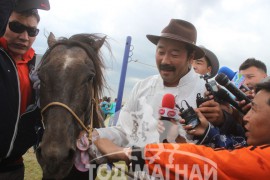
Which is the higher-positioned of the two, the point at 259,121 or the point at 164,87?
the point at 259,121

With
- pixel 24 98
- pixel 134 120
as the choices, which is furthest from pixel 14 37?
pixel 134 120

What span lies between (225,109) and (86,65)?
5.17ft

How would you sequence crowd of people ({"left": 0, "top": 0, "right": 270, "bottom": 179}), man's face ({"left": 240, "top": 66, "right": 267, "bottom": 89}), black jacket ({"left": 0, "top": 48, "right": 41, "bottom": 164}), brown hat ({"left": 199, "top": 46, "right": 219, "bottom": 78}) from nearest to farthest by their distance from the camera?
1. crowd of people ({"left": 0, "top": 0, "right": 270, "bottom": 179})
2. black jacket ({"left": 0, "top": 48, "right": 41, "bottom": 164})
3. man's face ({"left": 240, "top": 66, "right": 267, "bottom": 89})
4. brown hat ({"left": 199, "top": 46, "right": 219, "bottom": 78})

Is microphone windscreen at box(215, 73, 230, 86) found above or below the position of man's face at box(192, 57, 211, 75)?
above

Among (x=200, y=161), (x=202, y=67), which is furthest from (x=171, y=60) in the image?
(x=202, y=67)

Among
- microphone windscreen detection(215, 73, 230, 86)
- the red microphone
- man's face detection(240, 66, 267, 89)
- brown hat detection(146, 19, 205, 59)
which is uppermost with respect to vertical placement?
brown hat detection(146, 19, 205, 59)

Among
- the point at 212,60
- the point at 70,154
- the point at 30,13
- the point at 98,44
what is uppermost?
the point at 30,13

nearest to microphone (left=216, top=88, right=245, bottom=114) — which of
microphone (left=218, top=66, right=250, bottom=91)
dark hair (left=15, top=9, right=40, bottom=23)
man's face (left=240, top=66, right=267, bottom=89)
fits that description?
microphone (left=218, top=66, right=250, bottom=91)

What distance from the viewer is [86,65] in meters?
2.86

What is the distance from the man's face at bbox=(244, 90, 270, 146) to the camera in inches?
77.3

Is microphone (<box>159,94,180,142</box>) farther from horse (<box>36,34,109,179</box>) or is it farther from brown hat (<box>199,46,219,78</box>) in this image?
brown hat (<box>199,46,219,78</box>)

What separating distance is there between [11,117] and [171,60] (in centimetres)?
187

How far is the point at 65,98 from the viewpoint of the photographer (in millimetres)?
2506

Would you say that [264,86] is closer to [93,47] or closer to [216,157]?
[216,157]
